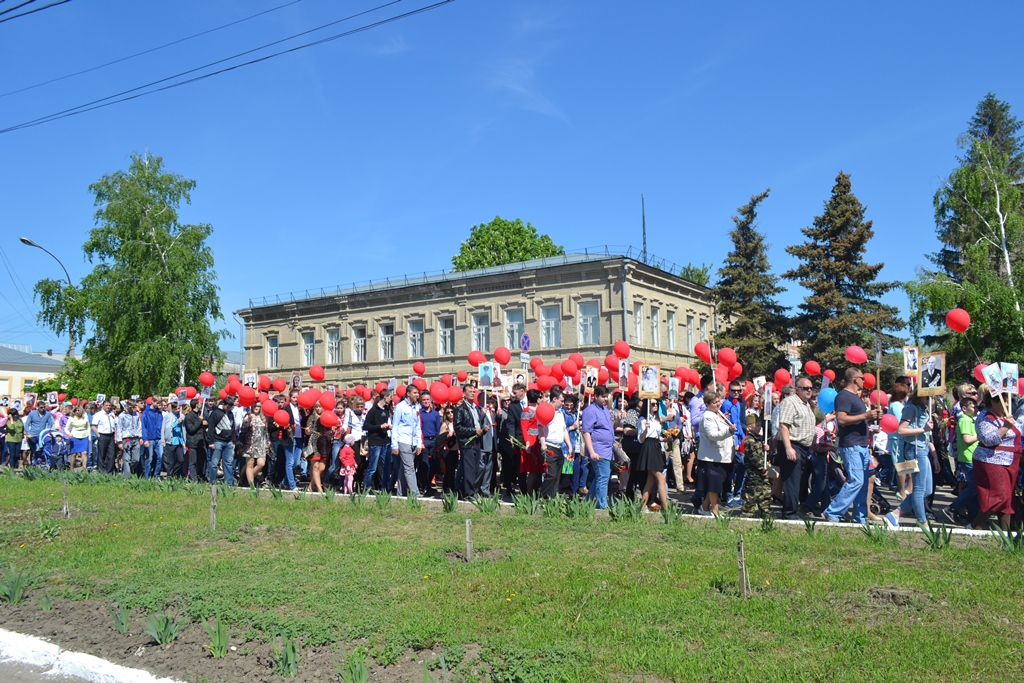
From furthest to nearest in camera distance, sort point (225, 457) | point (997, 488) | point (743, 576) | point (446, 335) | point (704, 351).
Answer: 1. point (446, 335)
2. point (704, 351)
3. point (225, 457)
4. point (997, 488)
5. point (743, 576)

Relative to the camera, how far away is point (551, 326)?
42.5 m

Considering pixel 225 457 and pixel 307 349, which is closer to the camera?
pixel 225 457

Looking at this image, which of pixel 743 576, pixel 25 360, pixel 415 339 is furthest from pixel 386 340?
pixel 25 360

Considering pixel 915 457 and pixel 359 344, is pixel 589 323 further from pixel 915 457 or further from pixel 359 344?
pixel 915 457

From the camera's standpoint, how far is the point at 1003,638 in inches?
213

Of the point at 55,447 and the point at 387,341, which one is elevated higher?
the point at 387,341

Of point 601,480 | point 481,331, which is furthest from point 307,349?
point 601,480

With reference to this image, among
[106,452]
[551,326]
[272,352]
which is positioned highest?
[272,352]

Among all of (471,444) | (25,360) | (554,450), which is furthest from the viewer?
(25,360)

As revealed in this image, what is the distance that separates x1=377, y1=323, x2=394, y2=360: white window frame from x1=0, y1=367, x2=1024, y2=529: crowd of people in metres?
28.4

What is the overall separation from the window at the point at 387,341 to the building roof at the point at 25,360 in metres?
57.1

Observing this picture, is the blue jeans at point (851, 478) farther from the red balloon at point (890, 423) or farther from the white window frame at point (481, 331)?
the white window frame at point (481, 331)

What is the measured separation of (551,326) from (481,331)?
4511 mm

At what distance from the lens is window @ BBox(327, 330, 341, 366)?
50781 millimetres
